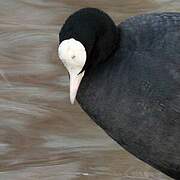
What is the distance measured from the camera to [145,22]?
5301 mm

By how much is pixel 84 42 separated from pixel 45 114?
1.62 m

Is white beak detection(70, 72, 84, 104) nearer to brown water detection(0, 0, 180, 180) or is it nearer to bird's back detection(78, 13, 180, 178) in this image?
bird's back detection(78, 13, 180, 178)

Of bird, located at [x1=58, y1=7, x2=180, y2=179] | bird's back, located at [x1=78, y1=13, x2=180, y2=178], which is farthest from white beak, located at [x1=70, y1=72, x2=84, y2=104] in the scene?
bird's back, located at [x1=78, y1=13, x2=180, y2=178]

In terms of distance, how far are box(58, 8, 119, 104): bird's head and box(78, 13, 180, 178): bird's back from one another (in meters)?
0.08

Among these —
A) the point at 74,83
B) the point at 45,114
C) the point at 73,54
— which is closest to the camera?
the point at 73,54

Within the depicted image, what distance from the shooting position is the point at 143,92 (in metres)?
5.11

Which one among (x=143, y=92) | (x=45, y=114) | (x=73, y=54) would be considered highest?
(x=73, y=54)

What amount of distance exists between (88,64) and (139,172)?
1.05 meters

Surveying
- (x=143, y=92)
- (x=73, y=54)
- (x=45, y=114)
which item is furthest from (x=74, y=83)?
(x=45, y=114)

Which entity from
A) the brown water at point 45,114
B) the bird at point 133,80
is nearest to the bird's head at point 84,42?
the bird at point 133,80

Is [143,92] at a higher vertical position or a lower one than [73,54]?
lower

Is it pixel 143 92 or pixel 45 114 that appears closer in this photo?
pixel 143 92

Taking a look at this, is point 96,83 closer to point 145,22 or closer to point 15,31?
point 145,22

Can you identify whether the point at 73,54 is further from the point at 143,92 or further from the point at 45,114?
the point at 45,114
